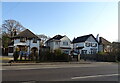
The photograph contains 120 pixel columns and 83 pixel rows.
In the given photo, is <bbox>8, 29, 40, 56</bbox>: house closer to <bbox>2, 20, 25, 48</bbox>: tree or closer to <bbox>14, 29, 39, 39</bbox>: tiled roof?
<bbox>14, 29, 39, 39</bbox>: tiled roof

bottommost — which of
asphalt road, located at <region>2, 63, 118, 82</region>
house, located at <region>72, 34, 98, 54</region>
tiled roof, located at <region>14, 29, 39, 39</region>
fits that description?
asphalt road, located at <region>2, 63, 118, 82</region>

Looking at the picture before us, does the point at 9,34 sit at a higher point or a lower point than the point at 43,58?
higher

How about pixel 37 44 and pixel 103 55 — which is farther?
pixel 37 44

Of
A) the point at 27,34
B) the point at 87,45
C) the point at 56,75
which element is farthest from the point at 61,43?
the point at 56,75

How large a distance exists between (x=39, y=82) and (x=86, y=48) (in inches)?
2398

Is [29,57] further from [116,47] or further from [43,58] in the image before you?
Answer: [116,47]

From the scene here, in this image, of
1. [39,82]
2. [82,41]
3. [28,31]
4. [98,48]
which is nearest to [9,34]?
[28,31]

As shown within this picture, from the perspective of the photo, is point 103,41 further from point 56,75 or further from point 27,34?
point 56,75

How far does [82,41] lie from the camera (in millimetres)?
72000

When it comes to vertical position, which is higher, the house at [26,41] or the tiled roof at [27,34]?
the tiled roof at [27,34]

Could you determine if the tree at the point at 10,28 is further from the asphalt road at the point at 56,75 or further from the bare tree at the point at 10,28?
the asphalt road at the point at 56,75

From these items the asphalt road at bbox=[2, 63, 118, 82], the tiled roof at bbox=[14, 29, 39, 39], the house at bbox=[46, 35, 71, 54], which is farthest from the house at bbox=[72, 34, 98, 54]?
the asphalt road at bbox=[2, 63, 118, 82]

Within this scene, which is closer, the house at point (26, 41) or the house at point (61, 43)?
the house at point (26, 41)

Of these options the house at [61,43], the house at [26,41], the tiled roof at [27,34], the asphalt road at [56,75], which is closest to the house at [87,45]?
the house at [61,43]
